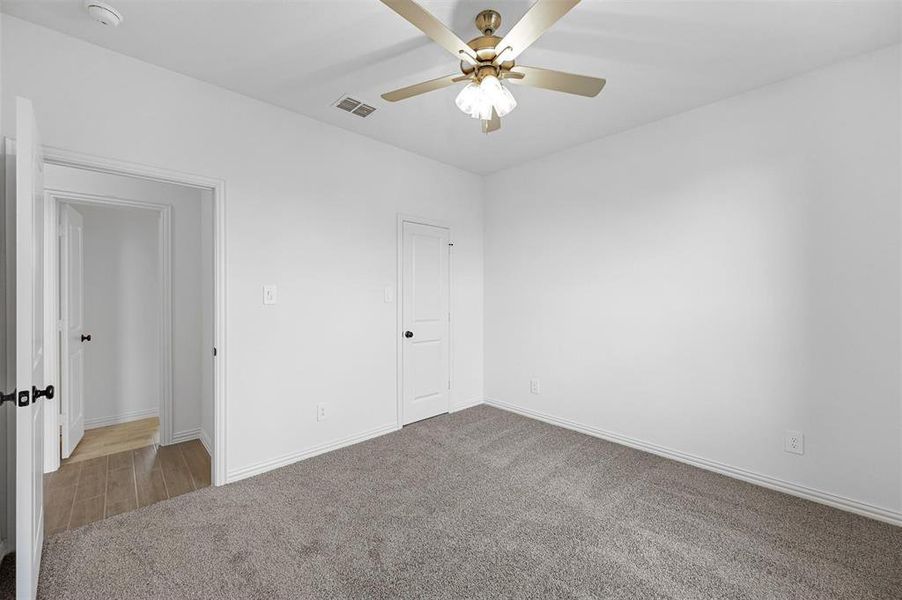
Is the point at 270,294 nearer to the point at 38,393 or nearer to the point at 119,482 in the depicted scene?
the point at 38,393

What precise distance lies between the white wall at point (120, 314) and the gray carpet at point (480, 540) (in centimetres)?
228

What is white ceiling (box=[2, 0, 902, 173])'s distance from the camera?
73.8 inches

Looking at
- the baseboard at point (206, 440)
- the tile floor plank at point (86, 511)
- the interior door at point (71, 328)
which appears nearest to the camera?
the tile floor plank at point (86, 511)

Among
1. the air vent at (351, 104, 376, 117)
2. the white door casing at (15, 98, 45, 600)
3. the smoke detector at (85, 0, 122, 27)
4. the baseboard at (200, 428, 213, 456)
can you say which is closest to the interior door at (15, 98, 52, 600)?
the white door casing at (15, 98, 45, 600)

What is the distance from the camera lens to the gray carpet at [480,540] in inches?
67.3

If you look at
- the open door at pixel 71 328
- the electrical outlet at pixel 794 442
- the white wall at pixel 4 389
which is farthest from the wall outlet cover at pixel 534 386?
the open door at pixel 71 328

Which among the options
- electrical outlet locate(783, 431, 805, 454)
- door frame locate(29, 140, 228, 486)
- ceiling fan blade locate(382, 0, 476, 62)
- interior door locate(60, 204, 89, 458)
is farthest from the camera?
interior door locate(60, 204, 89, 458)

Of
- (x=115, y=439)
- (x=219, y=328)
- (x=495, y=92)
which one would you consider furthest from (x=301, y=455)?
(x=495, y=92)

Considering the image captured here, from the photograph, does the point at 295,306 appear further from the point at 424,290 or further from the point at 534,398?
the point at 534,398

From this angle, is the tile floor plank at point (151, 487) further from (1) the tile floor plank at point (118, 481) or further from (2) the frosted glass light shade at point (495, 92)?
(2) the frosted glass light shade at point (495, 92)

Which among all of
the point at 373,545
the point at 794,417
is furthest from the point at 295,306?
the point at 794,417

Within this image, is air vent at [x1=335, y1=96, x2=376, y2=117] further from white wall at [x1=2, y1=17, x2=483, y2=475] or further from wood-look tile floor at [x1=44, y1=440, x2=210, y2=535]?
wood-look tile floor at [x1=44, y1=440, x2=210, y2=535]

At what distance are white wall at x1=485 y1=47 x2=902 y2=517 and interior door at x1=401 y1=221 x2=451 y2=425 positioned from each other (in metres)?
0.97

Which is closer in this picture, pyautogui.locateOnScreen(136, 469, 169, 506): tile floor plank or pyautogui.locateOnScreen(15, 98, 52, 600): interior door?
pyautogui.locateOnScreen(15, 98, 52, 600): interior door
